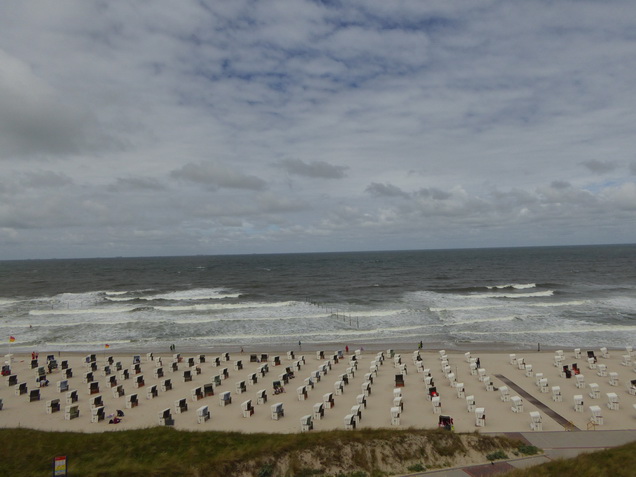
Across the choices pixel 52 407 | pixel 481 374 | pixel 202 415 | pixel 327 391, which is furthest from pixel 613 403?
pixel 52 407

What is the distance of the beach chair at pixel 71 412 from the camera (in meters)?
19.8

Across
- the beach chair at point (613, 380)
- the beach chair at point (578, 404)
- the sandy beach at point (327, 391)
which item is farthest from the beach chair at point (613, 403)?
the beach chair at point (613, 380)

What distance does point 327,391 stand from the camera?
76.0ft

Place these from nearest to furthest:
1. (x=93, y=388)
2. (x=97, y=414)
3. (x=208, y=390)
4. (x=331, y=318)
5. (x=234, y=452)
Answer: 1. (x=234, y=452)
2. (x=97, y=414)
3. (x=208, y=390)
4. (x=93, y=388)
5. (x=331, y=318)

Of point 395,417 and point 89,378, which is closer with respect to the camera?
point 395,417

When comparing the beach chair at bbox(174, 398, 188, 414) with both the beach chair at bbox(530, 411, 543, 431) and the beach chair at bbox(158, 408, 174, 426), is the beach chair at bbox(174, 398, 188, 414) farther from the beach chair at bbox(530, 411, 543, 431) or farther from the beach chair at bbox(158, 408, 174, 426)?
the beach chair at bbox(530, 411, 543, 431)

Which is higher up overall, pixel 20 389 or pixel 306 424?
pixel 306 424

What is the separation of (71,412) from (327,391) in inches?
506

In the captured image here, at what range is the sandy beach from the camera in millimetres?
18859

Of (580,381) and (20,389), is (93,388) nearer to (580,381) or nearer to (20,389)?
(20,389)

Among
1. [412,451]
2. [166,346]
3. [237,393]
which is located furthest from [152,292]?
[412,451]

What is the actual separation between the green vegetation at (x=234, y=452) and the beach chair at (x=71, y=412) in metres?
4.19

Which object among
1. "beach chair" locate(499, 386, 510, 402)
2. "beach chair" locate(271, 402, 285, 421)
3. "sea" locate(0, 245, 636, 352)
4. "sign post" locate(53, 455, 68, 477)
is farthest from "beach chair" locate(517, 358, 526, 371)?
"sign post" locate(53, 455, 68, 477)

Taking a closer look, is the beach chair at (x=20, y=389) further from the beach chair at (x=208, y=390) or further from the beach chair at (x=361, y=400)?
the beach chair at (x=361, y=400)
